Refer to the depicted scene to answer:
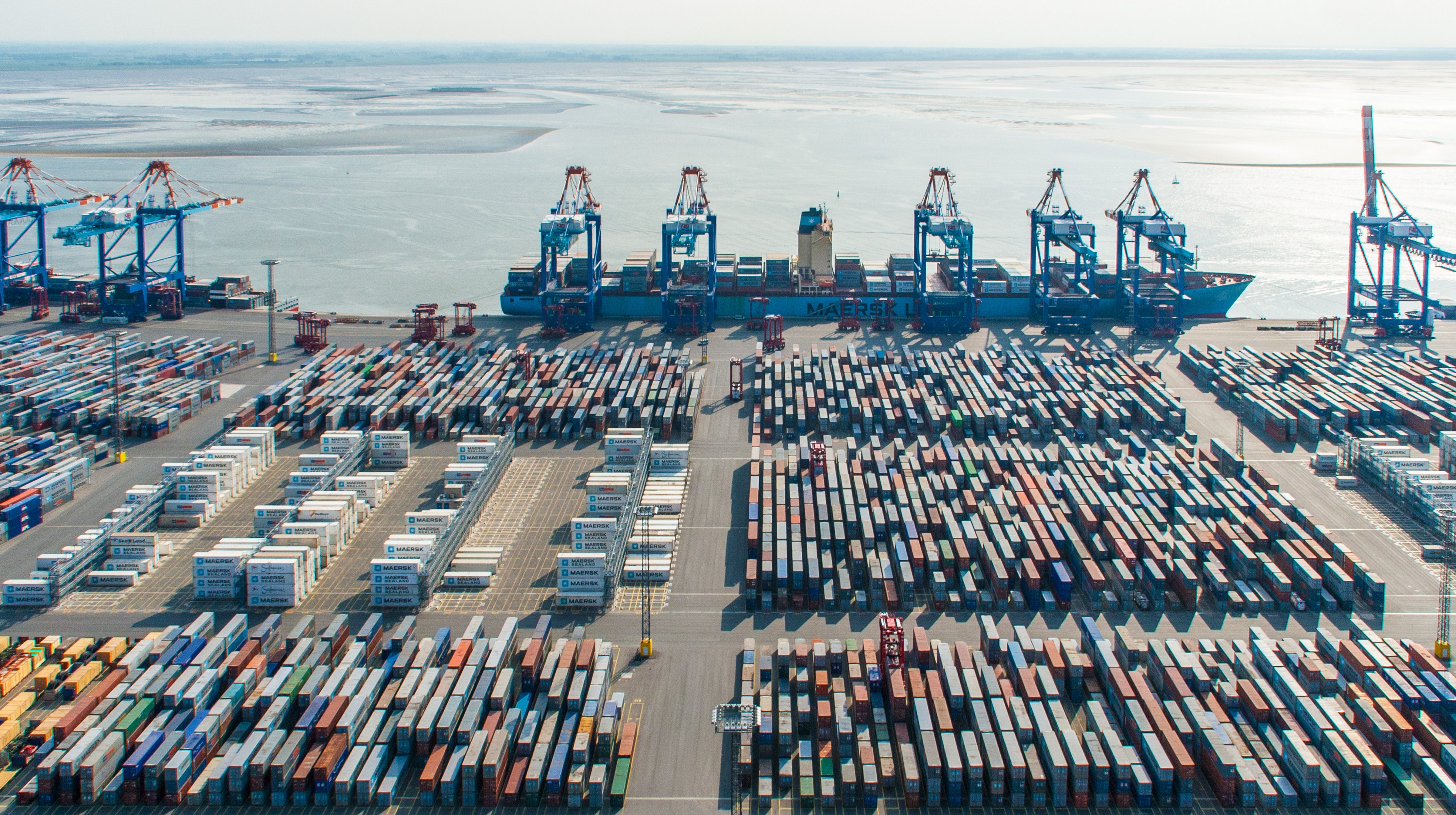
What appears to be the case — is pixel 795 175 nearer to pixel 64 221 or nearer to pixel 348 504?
pixel 64 221

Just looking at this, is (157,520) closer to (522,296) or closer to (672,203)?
(522,296)

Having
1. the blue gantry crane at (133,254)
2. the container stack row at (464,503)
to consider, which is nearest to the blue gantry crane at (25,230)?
the blue gantry crane at (133,254)

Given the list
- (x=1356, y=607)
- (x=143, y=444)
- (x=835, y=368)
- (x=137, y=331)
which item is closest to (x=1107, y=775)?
(x=1356, y=607)

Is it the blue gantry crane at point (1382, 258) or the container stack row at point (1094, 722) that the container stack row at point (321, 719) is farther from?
the blue gantry crane at point (1382, 258)

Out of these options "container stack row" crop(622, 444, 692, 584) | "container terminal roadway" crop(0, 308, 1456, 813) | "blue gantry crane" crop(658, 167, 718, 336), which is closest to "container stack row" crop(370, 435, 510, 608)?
"container terminal roadway" crop(0, 308, 1456, 813)

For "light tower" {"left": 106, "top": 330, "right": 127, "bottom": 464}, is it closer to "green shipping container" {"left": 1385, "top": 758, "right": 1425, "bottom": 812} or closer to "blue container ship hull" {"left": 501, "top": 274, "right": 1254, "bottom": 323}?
"blue container ship hull" {"left": 501, "top": 274, "right": 1254, "bottom": 323}

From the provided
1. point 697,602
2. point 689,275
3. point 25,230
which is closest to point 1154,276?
point 689,275
